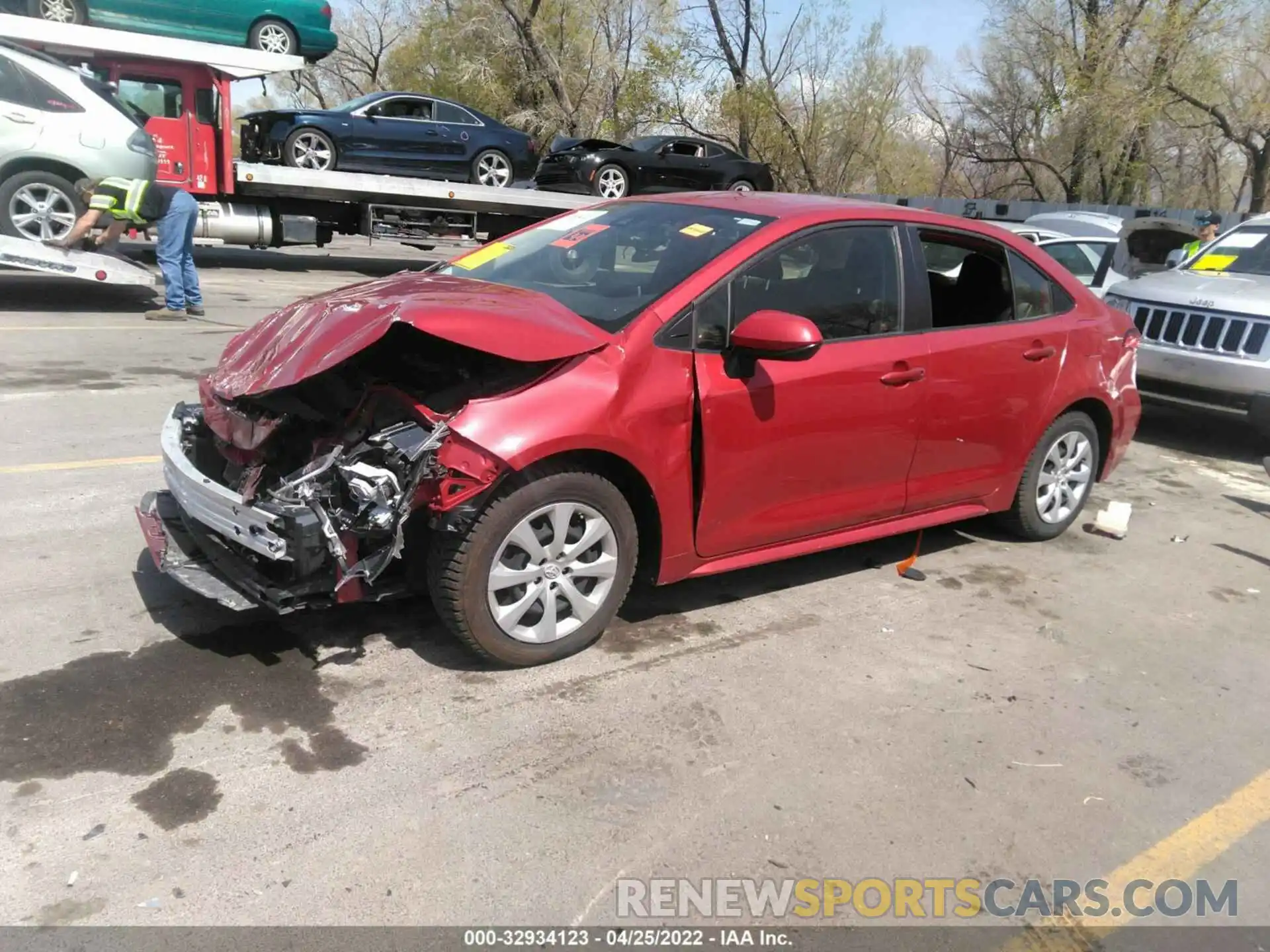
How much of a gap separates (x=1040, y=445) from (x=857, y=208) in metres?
1.72

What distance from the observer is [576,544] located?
3.64 metres

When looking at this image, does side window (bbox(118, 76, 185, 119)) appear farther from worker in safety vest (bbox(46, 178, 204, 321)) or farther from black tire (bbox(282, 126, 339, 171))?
worker in safety vest (bbox(46, 178, 204, 321))

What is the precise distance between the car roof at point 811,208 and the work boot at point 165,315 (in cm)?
709

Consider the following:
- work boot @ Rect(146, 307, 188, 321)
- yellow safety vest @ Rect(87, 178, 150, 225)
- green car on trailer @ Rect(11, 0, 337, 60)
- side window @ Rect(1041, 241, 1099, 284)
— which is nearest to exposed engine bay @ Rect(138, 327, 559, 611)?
yellow safety vest @ Rect(87, 178, 150, 225)

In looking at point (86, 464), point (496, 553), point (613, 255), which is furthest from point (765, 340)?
point (86, 464)

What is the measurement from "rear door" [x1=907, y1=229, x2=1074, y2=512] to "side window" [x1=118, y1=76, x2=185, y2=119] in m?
12.5

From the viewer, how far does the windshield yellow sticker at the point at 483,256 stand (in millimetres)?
4676

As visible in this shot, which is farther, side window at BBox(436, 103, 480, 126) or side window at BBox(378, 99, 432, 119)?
side window at BBox(436, 103, 480, 126)

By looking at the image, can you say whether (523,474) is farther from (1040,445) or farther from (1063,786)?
(1040,445)

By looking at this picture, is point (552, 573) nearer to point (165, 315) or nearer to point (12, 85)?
point (165, 315)

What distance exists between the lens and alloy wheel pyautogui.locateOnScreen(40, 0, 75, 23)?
13922 mm

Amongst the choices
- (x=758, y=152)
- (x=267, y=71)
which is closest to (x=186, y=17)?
(x=267, y=71)

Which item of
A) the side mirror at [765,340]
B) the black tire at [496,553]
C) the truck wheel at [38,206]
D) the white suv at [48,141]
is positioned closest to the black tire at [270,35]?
the white suv at [48,141]

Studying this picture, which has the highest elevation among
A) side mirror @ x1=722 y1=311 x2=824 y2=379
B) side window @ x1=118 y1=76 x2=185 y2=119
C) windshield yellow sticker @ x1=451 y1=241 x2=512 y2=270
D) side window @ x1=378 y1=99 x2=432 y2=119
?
side window @ x1=378 y1=99 x2=432 y2=119
